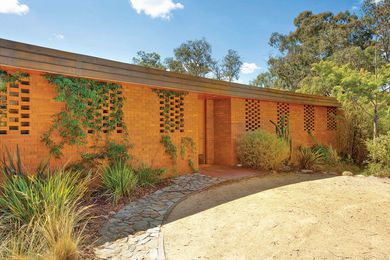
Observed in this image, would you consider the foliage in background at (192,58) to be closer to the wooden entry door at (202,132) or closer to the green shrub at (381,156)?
the wooden entry door at (202,132)

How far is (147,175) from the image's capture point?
6.29m

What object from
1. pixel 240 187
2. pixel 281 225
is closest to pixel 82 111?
pixel 240 187

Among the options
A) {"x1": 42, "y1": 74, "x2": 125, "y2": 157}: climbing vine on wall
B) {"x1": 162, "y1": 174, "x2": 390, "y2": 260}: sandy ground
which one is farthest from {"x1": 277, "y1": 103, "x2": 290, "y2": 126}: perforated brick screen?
{"x1": 42, "y1": 74, "x2": 125, "y2": 157}: climbing vine on wall

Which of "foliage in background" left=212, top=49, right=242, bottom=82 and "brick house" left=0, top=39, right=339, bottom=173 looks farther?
"foliage in background" left=212, top=49, right=242, bottom=82

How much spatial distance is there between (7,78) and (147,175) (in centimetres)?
351

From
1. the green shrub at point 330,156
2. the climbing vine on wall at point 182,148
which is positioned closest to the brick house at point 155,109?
the climbing vine on wall at point 182,148

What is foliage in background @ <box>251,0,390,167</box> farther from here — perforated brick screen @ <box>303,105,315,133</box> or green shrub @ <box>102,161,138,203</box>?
green shrub @ <box>102,161,138,203</box>

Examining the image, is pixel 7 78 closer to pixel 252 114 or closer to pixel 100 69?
pixel 100 69

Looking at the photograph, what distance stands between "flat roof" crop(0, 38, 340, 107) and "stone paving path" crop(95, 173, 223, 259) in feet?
9.19

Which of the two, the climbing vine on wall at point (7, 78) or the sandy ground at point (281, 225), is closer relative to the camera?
the sandy ground at point (281, 225)

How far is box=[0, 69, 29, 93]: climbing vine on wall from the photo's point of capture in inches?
186

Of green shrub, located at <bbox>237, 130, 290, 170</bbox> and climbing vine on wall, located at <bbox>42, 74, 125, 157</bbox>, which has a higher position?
climbing vine on wall, located at <bbox>42, 74, 125, 157</bbox>

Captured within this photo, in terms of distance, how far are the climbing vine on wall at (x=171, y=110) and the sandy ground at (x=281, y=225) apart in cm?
245

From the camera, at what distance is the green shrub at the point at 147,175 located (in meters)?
6.13
